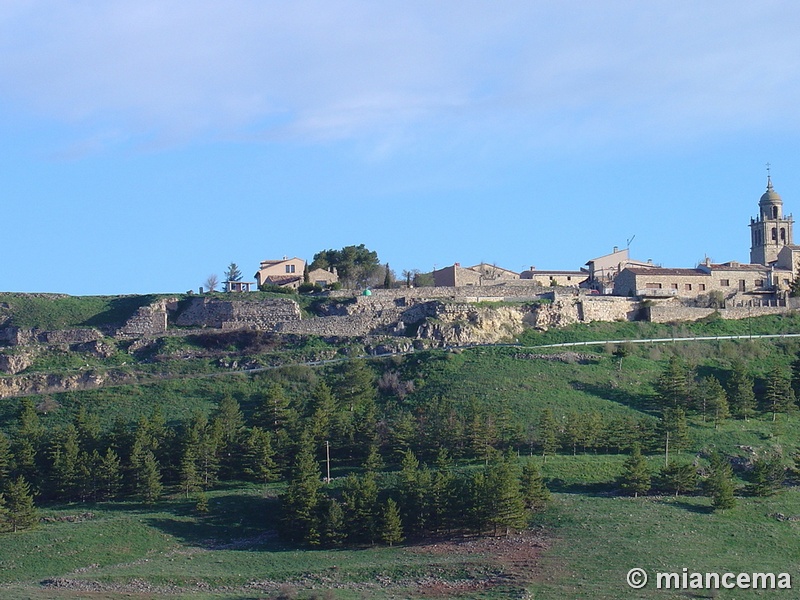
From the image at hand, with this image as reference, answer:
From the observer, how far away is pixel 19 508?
5025 cm

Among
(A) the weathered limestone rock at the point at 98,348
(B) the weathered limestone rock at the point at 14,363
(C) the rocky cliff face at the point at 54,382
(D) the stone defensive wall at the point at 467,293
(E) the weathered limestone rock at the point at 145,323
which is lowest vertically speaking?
(C) the rocky cliff face at the point at 54,382

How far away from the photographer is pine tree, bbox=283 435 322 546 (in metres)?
48.5

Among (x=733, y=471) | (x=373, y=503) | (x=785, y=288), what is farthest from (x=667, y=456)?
(x=785, y=288)

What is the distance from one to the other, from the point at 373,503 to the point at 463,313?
92.3ft

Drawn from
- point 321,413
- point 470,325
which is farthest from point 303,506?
point 470,325

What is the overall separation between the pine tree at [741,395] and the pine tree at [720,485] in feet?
26.8

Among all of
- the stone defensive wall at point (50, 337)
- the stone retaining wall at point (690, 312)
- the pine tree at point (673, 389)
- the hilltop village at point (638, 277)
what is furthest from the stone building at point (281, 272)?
the pine tree at point (673, 389)

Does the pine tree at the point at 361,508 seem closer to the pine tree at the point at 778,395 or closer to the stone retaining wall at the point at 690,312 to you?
the pine tree at the point at 778,395

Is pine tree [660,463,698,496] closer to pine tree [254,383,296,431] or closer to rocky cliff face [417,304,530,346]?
pine tree [254,383,296,431]

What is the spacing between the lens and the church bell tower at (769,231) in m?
96.6

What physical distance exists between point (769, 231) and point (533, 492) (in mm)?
54359

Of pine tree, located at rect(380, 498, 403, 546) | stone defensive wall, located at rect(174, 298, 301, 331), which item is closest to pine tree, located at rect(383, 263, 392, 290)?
stone defensive wall, located at rect(174, 298, 301, 331)

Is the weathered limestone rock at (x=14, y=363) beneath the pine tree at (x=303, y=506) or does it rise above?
above

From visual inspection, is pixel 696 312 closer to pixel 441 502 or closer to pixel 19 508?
pixel 441 502
